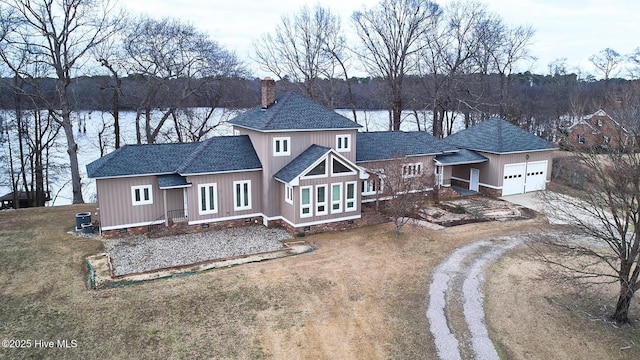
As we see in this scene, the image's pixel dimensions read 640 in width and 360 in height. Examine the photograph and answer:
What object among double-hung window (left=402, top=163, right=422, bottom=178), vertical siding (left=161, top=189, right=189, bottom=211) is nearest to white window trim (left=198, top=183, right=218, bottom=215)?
vertical siding (left=161, top=189, right=189, bottom=211)

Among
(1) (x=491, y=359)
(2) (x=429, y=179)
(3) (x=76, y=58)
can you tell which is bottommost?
(1) (x=491, y=359)

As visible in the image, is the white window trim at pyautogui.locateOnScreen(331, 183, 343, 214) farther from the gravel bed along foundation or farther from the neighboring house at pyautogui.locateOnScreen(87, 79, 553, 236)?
the gravel bed along foundation

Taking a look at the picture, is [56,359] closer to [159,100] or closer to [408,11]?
[159,100]

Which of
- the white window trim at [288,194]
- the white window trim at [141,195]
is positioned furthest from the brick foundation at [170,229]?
the white window trim at [288,194]

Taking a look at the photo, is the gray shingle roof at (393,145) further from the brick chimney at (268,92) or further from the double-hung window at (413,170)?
the brick chimney at (268,92)

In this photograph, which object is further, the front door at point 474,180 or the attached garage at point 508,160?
the front door at point 474,180

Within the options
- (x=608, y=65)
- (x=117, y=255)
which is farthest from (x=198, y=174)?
(x=608, y=65)

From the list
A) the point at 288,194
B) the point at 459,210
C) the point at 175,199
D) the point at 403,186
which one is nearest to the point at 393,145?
the point at 459,210
